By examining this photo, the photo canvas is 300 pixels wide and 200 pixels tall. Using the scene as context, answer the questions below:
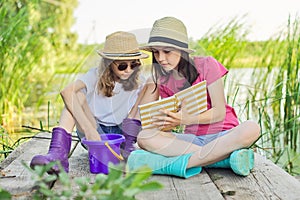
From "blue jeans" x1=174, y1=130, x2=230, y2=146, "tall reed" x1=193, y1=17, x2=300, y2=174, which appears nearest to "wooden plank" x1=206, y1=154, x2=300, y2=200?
"blue jeans" x1=174, y1=130, x2=230, y2=146

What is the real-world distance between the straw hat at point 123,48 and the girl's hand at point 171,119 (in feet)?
0.84

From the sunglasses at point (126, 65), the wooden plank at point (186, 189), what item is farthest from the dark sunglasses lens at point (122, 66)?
the wooden plank at point (186, 189)

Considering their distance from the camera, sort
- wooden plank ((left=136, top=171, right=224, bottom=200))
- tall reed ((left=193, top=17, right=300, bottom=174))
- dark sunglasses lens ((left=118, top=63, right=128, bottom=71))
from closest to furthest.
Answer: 1. wooden plank ((left=136, top=171, right=224, bottom=200))
2. dark sunglasses lens ((left=118, top=63, right=128, bottom=71))
3. tall reed ((left=193, top=17, right=300, bottom=174))

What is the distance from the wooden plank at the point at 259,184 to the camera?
1.81 metres

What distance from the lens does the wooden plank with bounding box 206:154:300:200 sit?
181cm

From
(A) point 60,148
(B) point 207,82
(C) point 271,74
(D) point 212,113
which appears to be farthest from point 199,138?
(C) point 271,74

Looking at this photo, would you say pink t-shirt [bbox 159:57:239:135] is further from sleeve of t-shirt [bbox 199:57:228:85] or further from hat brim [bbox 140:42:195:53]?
hat brim [bbox 140:42:195:53]

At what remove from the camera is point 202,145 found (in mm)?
2229

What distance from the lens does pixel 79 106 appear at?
232 cm

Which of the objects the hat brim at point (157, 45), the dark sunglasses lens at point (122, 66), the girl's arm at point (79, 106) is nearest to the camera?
the hat brim at point (157, 45)

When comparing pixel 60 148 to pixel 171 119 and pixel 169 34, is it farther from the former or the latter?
pixel 169 34

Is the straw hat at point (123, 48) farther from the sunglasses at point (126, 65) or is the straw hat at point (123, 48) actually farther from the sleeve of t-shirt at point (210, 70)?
the sleeve of t-shirt at point (210, 70)

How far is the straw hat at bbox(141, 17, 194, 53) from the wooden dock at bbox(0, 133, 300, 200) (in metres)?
0.53

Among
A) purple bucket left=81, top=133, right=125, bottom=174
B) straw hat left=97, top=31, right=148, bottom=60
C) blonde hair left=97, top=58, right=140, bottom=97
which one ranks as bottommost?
purple bucket left=81, top=133, right=125, bottom=174
